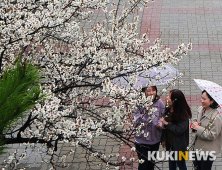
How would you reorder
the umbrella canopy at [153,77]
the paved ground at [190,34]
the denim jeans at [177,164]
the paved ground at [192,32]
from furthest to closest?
the paved ground at [192,32] → the paved ground at [190,34] → the denim jeans at [177,164] → the umbrella canopy at [153,77]

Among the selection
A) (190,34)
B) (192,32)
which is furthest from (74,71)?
(192,32)

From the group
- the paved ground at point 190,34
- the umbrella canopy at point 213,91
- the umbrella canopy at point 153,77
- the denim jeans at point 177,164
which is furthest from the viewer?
the paved ground at point 190,34

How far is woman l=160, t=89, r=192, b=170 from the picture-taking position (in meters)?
5.25

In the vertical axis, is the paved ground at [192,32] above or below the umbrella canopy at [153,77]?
below

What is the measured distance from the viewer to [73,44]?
6.06 metres

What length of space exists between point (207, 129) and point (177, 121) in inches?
15.8

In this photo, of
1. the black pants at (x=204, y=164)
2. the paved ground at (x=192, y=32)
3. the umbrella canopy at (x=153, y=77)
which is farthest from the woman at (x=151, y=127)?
the paved ground at (x=192, y=32)

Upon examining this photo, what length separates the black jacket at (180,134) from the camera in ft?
17.2

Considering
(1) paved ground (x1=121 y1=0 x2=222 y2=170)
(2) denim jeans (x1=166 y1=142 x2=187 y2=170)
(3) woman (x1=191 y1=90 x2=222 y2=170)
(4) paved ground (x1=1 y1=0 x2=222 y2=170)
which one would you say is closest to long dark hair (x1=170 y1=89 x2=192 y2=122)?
(3) woman (x1=191 y1=90 x2=222 y2=170)

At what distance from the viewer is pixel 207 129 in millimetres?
5176

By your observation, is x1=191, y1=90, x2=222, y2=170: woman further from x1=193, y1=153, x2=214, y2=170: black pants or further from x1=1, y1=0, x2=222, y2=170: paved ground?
x1=1, y1=0, x2=222, y2=170: paved ground

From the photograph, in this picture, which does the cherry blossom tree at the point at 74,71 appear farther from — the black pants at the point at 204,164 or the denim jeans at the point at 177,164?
the black pants at the point at 204,164

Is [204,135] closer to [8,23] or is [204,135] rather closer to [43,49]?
[43,49]

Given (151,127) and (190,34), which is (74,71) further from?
(190,34)
